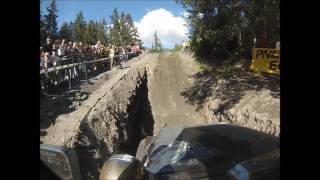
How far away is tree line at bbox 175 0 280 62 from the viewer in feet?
13.3

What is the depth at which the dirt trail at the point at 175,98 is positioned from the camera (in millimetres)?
12117

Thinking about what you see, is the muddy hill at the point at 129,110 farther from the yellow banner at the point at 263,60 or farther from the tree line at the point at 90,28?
the tree line at the point at 90,28

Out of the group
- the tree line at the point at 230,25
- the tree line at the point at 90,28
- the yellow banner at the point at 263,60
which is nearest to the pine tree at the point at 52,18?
the tree line at the point at 90,28

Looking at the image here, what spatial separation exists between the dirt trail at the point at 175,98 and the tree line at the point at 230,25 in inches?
143

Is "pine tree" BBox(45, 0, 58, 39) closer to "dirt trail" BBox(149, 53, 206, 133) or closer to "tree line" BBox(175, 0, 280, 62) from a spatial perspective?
"tree line" BBox(175, 0, 280, 62)

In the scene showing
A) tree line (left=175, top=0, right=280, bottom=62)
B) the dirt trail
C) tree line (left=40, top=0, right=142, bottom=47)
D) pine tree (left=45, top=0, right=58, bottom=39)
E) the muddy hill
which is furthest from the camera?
the dirt trail

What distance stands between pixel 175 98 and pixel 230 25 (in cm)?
1232

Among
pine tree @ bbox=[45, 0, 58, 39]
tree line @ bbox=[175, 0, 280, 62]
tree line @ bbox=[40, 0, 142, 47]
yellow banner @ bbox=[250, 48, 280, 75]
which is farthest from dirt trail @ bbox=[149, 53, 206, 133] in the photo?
pine tree @ bbox=[45, 0, 58, 39]

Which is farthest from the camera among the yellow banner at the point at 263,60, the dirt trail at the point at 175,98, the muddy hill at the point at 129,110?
the dirt trail at the point at 175,98

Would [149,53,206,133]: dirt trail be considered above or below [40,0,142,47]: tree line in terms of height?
below

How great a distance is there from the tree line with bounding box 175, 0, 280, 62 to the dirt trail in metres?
3.63
